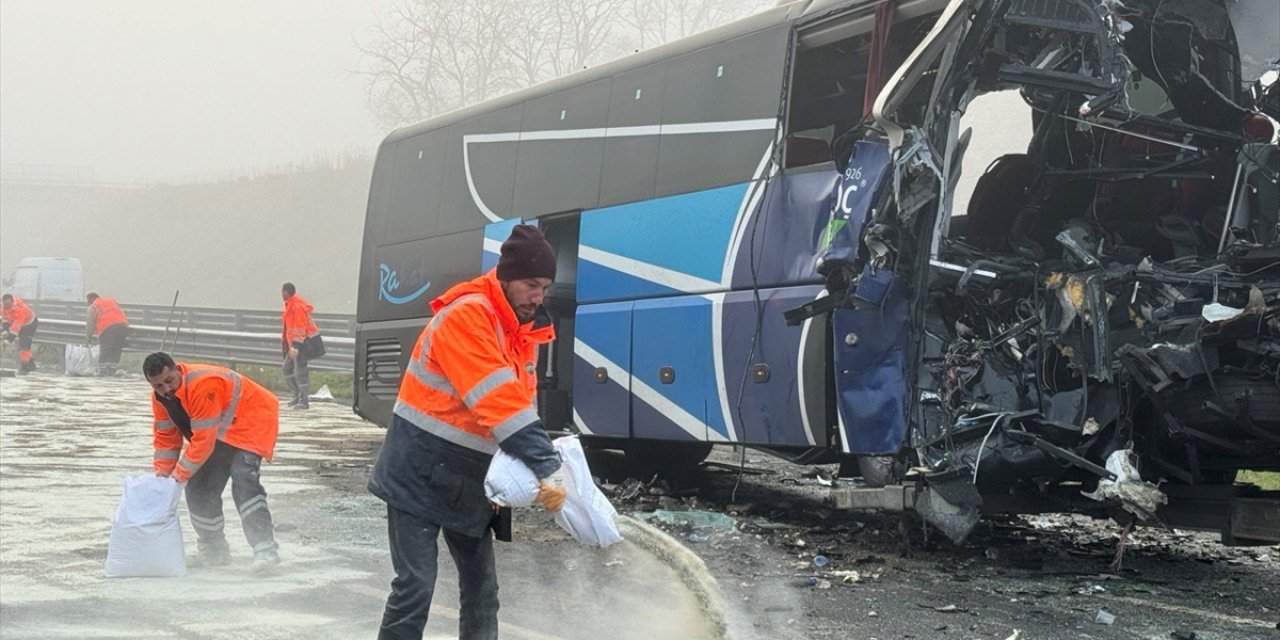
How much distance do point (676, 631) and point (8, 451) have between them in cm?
940

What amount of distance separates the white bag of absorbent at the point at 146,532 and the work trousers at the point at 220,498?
38 centimetres

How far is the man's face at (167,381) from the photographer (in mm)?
7203

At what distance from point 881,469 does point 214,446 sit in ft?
12.0

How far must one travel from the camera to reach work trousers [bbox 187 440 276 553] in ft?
25.0

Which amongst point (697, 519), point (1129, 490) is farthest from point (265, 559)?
point (1129, 490)

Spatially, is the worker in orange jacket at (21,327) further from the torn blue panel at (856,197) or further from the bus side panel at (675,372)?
the torn blue panel at (856,197)

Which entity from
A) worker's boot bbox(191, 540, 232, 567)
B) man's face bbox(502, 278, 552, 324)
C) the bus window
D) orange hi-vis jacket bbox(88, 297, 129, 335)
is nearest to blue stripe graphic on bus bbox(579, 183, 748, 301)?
the bus window

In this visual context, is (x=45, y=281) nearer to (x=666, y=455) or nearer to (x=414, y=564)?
(x=666, y=455)

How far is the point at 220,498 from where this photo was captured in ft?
25.3

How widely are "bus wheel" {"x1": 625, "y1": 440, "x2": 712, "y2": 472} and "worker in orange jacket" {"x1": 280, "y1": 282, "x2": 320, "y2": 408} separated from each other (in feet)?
30.6

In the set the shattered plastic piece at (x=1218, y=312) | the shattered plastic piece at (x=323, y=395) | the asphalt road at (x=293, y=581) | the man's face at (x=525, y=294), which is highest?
the shattered plastic piece at (x=1218, y=312)

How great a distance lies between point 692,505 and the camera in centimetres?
1030

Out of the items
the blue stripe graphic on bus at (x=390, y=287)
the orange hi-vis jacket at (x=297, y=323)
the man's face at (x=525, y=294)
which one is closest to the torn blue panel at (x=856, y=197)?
the man's face at (x=525, y=294)

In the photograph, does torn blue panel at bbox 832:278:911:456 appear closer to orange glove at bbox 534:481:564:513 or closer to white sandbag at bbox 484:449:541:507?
orange glove at bbox 534:481:564:513
